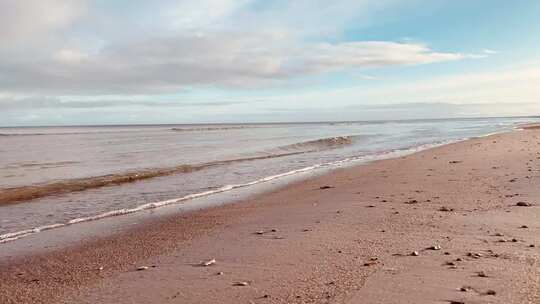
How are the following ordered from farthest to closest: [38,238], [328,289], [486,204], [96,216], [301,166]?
1. [301,166]
2. [96,216]
3. [486,204]
4. [38,238]
5. [328,289]

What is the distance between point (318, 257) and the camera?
18.2 ft

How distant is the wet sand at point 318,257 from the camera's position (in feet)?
14.5

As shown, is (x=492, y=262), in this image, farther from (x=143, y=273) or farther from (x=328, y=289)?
(x=143, y=273)

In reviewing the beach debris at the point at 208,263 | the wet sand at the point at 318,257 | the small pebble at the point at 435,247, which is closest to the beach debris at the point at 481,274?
the wet sand at the point at 318,257

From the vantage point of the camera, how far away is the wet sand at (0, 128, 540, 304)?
442 centimetres

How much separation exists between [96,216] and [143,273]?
4.75 m

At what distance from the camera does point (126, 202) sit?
11438mm

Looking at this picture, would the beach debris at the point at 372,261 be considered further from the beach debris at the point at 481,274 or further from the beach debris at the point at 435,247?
the beach debris at the point at 481,274

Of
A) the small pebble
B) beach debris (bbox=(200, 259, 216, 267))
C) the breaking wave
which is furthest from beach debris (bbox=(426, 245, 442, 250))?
the breaking wave

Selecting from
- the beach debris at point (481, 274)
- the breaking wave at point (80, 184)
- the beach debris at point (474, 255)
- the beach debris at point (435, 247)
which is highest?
the beach debris at point (481, 274)

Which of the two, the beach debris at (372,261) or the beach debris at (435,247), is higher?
the beach debris at (435,247)

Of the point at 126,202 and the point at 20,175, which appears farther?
the point at 20,175

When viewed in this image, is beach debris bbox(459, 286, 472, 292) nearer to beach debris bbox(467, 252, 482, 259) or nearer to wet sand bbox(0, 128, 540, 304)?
wet sand bbox(0, 128, 540, 304)

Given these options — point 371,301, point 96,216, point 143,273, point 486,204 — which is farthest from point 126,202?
point 371,301
